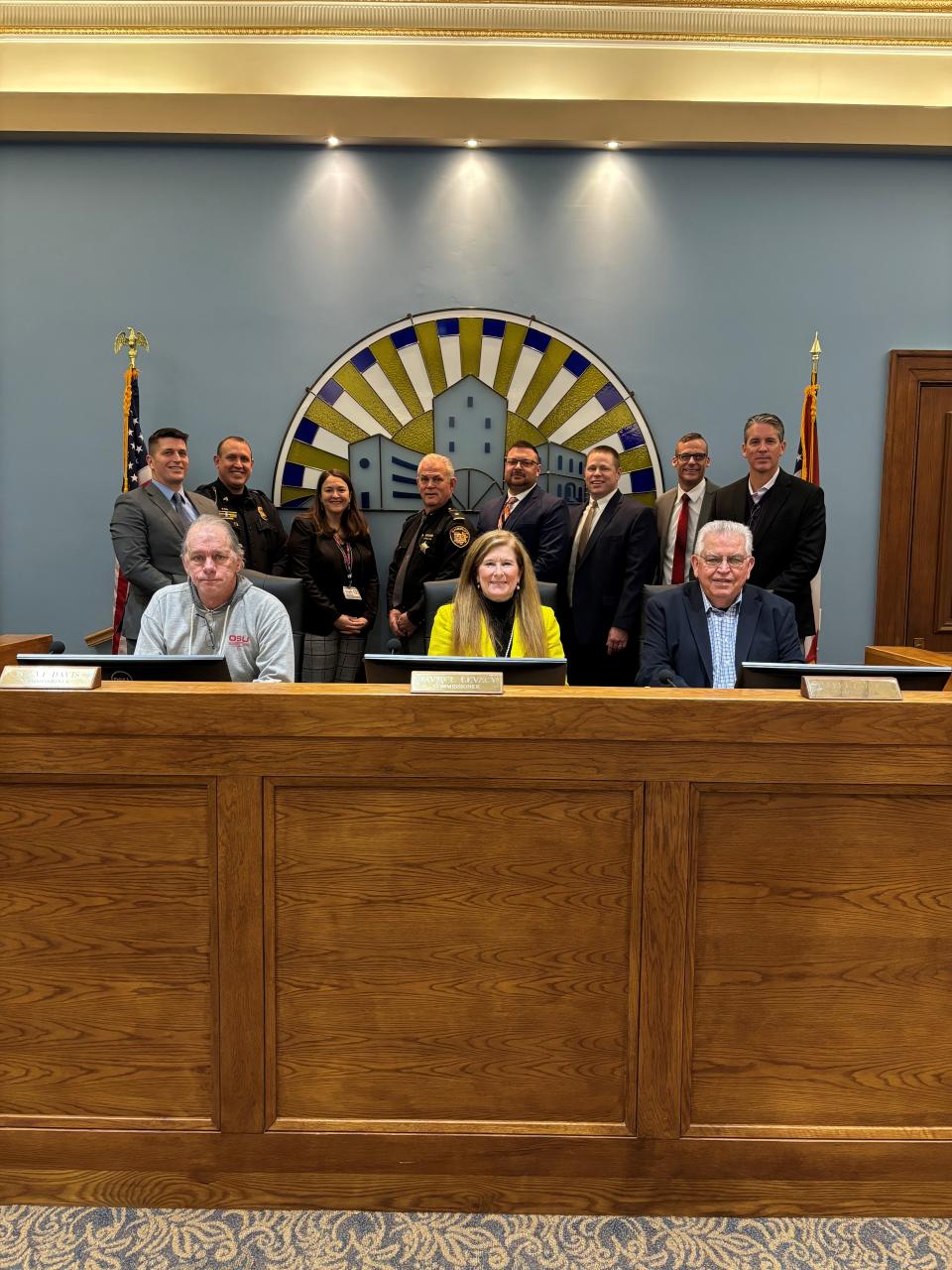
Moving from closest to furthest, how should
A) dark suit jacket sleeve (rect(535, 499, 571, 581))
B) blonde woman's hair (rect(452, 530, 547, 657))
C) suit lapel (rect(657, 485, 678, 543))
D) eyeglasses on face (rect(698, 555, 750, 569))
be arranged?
1. eyeglasses on face (rect(698, 555, 750, 569))
2. blonde woman's hair (rect(452, 530, 547, 657))
3. dark suit jacket sleeve (rect(535, 499, 571, 581))
4. suit lapel (rect(657, 485, 678, 543))

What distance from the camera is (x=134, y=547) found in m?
3.85

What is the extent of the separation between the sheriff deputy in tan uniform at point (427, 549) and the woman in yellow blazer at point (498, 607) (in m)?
1.38

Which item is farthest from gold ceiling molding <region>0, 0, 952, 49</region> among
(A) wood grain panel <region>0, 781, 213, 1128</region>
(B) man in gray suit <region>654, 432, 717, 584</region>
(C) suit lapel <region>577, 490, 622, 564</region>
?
(A) wood grain panel <region>0, 781, 213, 1128</region>

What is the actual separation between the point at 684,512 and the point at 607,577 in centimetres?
55

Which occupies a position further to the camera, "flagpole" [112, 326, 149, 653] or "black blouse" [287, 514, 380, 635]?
"flagpole" [112, 326, 149, 653]

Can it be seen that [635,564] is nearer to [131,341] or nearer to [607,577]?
[607,577]

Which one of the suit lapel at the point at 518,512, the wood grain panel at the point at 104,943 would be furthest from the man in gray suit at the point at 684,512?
the wood grain panel at the point at 104,943

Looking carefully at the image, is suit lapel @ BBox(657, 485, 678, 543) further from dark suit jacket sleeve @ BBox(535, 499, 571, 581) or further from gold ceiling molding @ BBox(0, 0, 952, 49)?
gold ceiling molding @ BBox(0, 0, 952, 49)

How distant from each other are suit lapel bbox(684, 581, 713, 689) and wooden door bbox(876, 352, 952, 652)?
268 cm

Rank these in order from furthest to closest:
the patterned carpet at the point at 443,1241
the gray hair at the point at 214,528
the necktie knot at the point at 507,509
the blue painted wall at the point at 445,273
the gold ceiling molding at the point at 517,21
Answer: the blue painted wall at the point at 445,273 → the gold ceiling molding at the point at 517,21 → the necktie knot at the point at 507,509 → the gray hair at the point at 214,528 → the patterned carpet at the point at 443,1241

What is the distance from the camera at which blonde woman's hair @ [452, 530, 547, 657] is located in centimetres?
269

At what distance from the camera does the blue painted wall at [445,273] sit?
4590mm

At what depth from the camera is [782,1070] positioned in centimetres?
138

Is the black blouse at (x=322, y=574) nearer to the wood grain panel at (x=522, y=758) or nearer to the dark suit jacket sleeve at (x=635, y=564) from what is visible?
the dark suit jacket sleeve at (x=635, y=564)
